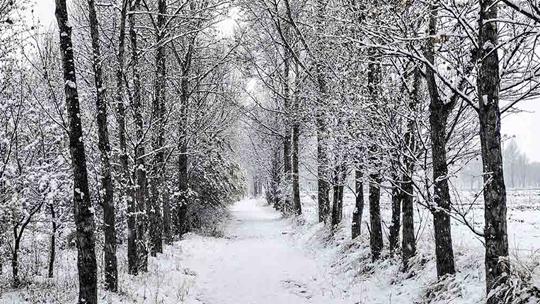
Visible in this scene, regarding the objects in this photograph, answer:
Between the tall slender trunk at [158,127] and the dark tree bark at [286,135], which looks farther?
the dark tree bark at [286,135]

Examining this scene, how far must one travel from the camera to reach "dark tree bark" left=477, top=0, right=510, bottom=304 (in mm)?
4840

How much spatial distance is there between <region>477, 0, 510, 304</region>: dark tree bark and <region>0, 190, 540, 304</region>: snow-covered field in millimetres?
619

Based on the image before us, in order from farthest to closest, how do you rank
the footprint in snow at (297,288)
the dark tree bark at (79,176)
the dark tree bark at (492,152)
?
the footprint in snow at (297,288)
the dark tree bark at (79,176)
the dark tree bark at (492,152)

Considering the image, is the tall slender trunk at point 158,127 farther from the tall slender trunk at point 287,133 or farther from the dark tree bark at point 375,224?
the tall slender trunk at point 287,133

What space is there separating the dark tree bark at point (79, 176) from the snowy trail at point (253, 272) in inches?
106

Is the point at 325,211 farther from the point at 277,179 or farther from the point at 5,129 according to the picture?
the point at 277,179

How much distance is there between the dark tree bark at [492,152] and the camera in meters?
4.84

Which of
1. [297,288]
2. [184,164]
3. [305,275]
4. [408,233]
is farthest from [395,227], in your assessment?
[184,164]

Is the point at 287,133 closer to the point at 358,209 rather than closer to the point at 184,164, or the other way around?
the point at 184,164

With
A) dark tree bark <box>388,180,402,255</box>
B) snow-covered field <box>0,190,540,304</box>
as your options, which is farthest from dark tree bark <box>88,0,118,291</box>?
dark tree bark <box>388,180,402,255</box>

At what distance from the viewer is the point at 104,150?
7.86 meters

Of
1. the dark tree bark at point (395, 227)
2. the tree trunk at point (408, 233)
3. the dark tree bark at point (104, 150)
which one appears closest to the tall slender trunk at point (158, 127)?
the dark tree bark at point (104, 150)

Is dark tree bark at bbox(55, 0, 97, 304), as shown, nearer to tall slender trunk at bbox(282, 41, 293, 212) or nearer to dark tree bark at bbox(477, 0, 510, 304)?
dark tree bark at bbox(477, 0, 510, 304)

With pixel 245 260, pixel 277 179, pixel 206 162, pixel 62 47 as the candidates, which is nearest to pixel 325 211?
pixel 245 260
